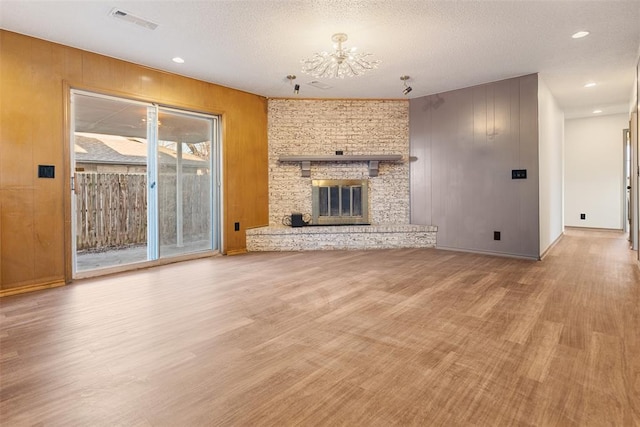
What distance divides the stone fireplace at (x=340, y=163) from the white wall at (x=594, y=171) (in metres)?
4.85

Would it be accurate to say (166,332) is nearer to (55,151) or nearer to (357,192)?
(55,151)

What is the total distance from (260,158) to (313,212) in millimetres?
1326

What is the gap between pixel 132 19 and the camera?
10.4ft

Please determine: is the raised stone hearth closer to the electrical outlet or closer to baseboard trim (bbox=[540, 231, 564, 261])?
baseboard trim (bbox=[540, 231, 564, 261])

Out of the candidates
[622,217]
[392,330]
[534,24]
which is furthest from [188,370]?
[622,217]

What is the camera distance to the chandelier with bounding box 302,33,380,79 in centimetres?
362

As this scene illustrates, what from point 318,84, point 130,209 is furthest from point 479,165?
point 130,209

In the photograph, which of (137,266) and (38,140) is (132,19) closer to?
(38,140)

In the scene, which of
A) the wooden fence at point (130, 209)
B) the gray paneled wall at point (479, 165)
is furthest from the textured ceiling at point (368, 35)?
the wooden fence at point (130, 209)

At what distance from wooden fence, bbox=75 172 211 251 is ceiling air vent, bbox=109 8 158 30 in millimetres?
1961

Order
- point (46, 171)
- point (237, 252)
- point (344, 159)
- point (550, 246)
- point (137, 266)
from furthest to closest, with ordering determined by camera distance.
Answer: point (344, 159), point (550, 246), point (237, 252), point (137, 266), point (46, 171)

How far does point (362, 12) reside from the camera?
3.04m

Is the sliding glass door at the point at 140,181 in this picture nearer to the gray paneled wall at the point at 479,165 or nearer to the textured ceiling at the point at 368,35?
the textured ceiling at the point at 368,35

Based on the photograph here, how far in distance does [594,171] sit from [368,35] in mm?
7297
